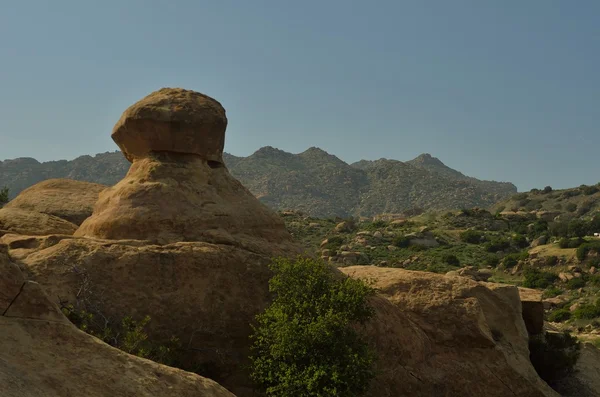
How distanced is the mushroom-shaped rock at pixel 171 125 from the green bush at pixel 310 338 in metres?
4.51

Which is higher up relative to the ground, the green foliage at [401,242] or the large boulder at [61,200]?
the green foliage at [401,242]

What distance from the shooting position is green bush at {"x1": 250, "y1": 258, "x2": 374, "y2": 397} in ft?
38.0

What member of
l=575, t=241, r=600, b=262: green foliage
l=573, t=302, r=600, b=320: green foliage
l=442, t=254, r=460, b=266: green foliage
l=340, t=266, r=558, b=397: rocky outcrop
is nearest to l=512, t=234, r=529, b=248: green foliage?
l=575, t=241, r=600, b=262: green foliage

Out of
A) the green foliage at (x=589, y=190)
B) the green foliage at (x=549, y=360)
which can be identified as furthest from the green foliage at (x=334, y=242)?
the green foliage at (x=589, y=190)

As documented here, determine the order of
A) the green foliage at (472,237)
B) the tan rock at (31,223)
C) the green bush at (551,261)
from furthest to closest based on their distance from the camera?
the green foliage at (472,237)
the green bush at (551,261)
the tan rock at (31,223)

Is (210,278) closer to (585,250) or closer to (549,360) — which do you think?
(549,360)

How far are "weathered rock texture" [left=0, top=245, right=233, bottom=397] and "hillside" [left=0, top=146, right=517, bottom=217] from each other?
455 ft

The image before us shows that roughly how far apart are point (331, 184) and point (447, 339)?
518ft

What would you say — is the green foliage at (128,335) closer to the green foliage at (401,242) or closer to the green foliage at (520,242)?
the green foliage at (401,242)

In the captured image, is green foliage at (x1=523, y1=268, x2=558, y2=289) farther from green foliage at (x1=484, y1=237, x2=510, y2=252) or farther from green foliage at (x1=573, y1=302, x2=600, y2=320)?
green foliage at (x1=484, y1=237, x2=510, y2=252)

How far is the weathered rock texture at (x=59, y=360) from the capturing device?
7309 mm

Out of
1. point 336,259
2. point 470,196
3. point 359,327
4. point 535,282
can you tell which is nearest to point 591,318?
point 535,282

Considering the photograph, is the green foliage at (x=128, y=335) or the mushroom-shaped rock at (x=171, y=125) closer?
the green foliage at (x=128, y=335)

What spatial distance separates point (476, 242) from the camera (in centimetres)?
7156
